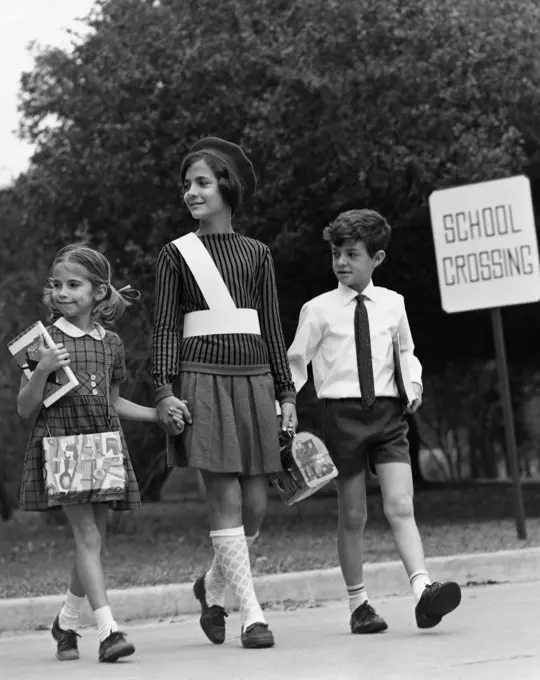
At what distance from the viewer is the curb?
7.79m

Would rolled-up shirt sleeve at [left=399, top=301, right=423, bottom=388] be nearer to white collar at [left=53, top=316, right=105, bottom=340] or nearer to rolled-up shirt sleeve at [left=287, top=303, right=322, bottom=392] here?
rolled-up shirt sleeve at [left=287, top=303, right=322, bottom=392]

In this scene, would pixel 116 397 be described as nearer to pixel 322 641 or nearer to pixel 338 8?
pixel 322 641

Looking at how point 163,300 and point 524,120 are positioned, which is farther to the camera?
point 524,120

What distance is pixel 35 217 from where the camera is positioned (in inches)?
652

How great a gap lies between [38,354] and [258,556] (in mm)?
5775

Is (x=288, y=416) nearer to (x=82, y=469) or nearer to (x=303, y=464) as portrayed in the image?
(x=303, y=464)

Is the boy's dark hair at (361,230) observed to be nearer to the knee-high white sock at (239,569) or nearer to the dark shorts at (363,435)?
the dark shorts at (363,435)

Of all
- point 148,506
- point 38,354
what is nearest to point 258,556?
point 38,354

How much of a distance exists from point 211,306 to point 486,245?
4.69 m

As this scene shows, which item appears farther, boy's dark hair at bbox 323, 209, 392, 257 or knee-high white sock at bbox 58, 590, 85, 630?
boy's dark hair at bbox 323, 209, 392, 257

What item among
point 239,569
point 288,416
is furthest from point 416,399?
point 239,569

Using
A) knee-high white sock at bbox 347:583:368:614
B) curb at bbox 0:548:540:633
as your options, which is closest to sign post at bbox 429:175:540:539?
curb at bbox 0:548:540:633

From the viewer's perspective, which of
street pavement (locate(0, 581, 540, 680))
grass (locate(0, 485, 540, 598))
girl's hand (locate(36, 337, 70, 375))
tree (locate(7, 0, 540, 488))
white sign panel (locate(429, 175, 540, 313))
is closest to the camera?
street pavement (locate(0, 581, 540, 680))

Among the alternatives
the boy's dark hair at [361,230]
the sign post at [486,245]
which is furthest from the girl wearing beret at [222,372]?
the sign post at [486,245]
